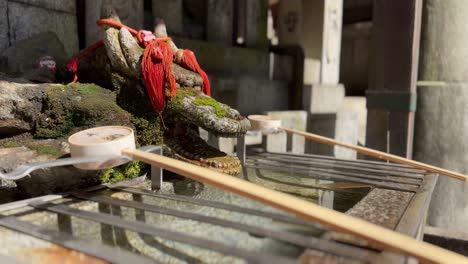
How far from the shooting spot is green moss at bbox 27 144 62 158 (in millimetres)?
2850

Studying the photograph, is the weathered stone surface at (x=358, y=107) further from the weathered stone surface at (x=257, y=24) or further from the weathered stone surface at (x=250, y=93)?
the weathered stone surface at (x=257, y=24)

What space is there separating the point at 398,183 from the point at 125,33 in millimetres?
2862

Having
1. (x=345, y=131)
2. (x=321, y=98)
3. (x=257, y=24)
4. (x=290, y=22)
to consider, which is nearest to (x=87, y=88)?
(x=257, y=24)

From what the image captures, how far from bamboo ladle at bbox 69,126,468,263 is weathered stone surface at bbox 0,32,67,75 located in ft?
5.26

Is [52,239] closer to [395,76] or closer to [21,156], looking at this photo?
[21,156]

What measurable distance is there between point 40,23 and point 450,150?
18.1 ft

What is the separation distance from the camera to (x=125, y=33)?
3.24m

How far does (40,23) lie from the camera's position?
3.95 metres

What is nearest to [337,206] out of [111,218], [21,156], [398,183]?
[398,183]

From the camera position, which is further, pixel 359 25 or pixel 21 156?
pixel 359 25

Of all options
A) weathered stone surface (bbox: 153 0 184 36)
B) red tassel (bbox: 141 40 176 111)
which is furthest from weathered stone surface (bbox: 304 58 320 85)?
red tassel (bbox: 141 40 176 111)

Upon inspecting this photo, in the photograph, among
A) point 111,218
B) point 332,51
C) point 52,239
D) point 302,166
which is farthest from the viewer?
point 332,51

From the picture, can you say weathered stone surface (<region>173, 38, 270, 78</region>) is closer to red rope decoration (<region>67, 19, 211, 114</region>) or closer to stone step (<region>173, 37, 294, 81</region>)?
stone step (<region>173, 37, 294, 81</region>)

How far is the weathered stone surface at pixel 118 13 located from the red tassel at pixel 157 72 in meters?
1.62
